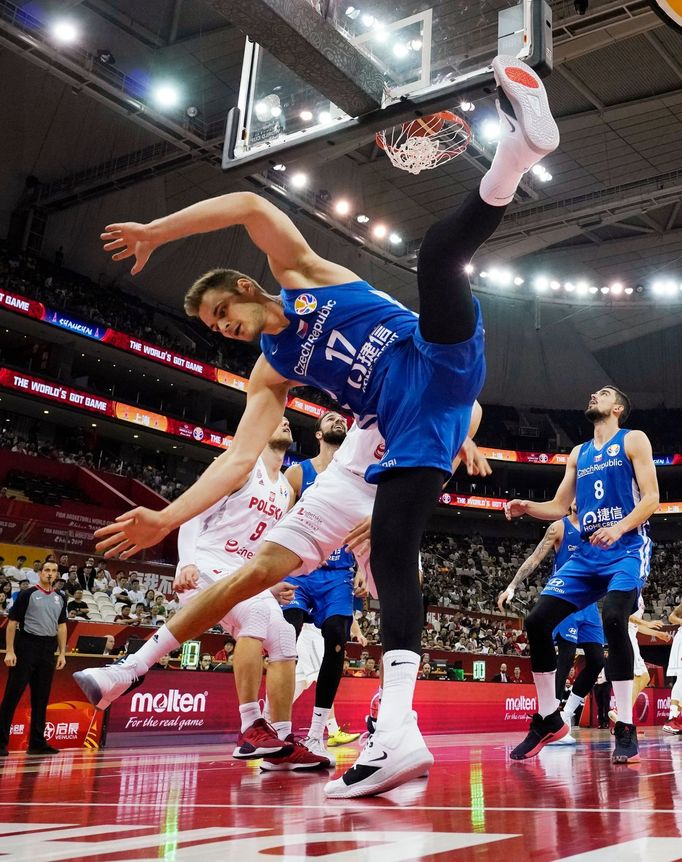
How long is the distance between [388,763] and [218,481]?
3.62 ft

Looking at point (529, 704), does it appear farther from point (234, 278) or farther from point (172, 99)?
point (172, 99)

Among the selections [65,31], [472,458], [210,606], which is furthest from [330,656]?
[65,31]

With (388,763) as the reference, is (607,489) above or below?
above

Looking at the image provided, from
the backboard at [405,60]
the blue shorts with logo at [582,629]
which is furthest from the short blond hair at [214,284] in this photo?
the blue shorts with logo at [582,629]

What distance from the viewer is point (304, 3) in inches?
248

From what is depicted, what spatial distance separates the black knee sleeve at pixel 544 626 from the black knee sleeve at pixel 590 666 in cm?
364

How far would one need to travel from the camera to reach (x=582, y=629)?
7.83 metres

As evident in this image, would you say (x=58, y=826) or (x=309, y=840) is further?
(x=58, y=826)

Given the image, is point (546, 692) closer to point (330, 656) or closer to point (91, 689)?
point (330, 656)

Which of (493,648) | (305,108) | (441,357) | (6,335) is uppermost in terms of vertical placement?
(6,335)

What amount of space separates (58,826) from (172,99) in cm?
2014

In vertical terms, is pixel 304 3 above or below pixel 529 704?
above

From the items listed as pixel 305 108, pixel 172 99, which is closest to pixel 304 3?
pixel 305 108

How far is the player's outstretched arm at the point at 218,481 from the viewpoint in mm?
2389
